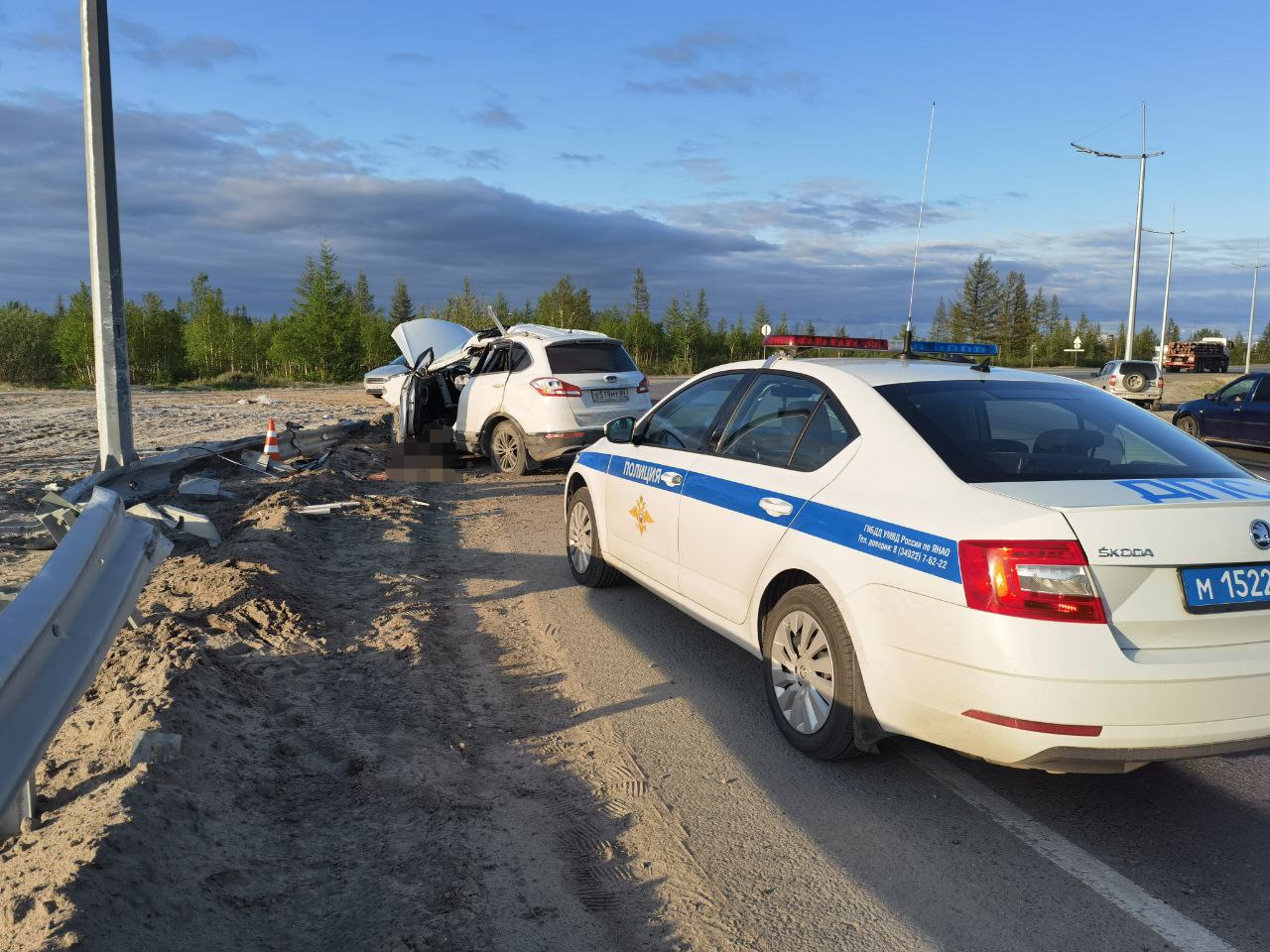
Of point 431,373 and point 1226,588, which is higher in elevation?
point 431,373

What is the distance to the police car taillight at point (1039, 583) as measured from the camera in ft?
10.3

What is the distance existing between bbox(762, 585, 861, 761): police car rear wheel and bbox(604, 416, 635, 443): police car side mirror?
7.16 ft

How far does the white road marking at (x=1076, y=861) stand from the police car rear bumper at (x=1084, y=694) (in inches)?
14.5

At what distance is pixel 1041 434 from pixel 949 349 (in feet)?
5.45

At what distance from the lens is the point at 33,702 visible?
9.55 feet

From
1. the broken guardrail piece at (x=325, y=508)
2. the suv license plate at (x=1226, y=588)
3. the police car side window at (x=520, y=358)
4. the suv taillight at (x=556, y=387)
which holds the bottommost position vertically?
the broken guardrail piece at (x=325, y=508)

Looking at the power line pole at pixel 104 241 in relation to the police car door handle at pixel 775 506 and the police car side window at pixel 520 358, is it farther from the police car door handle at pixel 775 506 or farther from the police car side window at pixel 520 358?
the police car door handle at pixel 775 506

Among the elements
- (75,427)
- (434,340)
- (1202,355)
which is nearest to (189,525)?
(434,340)

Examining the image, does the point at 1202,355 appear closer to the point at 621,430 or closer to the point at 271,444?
the point at 271,444

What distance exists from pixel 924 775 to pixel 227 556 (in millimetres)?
5318

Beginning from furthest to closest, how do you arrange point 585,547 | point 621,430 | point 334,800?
1. point 585,547
2. point 621,430
3. point 334,800

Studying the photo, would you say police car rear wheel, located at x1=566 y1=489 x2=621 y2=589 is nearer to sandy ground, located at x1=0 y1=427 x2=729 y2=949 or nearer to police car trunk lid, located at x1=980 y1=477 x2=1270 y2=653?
sandy ground, located at x1=0 y1=427 x2=729 y2=949

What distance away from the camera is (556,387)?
11.8 meters

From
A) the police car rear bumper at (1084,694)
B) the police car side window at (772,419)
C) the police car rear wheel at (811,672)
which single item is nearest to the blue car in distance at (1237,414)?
the police car side window at (772,419)
